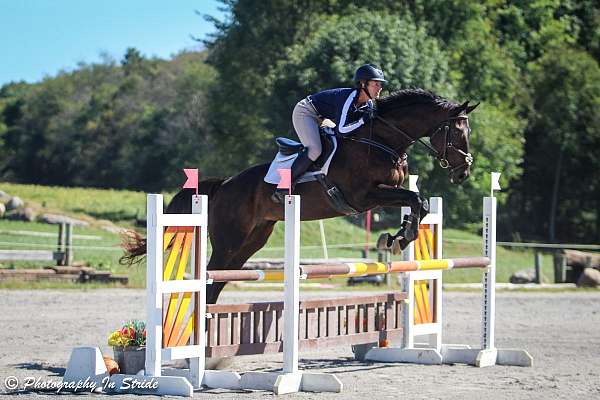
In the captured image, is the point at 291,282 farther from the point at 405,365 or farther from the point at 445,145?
the point at 405,365

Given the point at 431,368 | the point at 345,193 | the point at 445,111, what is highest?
the point at 445,111

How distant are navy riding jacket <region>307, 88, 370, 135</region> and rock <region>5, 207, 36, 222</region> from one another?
17291 millimetres

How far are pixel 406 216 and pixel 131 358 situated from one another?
7.14ft

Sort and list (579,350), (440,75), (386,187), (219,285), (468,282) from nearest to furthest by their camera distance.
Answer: (386,187) < (219,285) < (579,350) < (468,282) < (440,75)

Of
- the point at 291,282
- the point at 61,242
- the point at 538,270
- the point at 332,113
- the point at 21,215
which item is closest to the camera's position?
the point at 291,282

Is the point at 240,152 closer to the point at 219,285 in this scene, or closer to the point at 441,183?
the point at 441,183

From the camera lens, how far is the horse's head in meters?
6.98

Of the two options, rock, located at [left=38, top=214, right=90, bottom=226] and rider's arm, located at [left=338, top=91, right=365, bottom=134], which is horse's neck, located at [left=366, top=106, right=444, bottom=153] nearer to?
rider's arm, located at [left=338, top=91, right=365, bottom=134]

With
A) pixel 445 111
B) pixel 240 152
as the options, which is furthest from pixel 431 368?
pixel 240 152

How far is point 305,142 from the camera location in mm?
7379

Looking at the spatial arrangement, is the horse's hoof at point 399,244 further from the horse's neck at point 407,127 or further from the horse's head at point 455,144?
the horse's neck at point 407,127

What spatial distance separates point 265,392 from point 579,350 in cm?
380

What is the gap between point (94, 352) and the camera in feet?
19.5

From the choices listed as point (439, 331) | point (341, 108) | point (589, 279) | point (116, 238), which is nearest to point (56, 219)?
point (116, 238)
